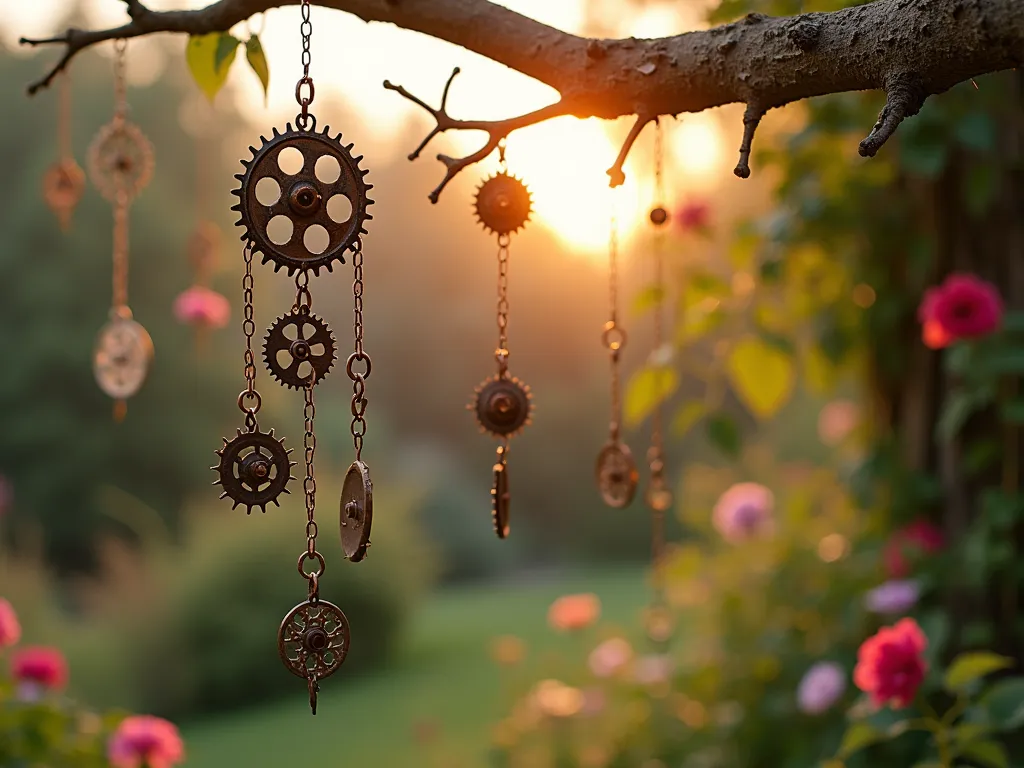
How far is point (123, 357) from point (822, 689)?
1.64 m

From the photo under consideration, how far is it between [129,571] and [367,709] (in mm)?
1528

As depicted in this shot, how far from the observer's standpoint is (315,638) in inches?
50.6

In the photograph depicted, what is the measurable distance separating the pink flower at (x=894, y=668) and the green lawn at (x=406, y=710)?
93.4 inches

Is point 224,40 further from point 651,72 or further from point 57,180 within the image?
point 57,180

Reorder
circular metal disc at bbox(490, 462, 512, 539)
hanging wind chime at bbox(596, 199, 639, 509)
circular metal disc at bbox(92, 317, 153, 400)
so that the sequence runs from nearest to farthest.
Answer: circular metal disc at bbox(490, 462, 512, 539) < hanging wind chime at bbox(596, 199, 639, 509) < circular metal disc at bbox(92, 317, 153, 400)

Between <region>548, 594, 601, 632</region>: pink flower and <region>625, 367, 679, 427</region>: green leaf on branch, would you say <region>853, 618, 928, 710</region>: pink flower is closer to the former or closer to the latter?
<region>625, 367, 679, 427</region>: green leaf on branch

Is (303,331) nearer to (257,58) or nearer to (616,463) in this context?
(257,58)

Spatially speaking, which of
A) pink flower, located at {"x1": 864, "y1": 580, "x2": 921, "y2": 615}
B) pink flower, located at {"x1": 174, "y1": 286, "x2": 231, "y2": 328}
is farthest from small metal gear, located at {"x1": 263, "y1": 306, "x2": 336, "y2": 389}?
pink flower, located at {"x1": 174, "y1": 286, "x2": 231, "y2": 328}

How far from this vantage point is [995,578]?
2564mm

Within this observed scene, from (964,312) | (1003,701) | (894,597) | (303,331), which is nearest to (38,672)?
(303,331)

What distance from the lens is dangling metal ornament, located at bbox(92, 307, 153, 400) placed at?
2174mm

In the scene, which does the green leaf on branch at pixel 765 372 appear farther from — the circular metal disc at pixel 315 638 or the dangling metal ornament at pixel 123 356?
the circular metal disc at pixel 315 638

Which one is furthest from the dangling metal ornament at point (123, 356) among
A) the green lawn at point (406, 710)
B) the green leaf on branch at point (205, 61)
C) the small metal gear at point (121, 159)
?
the green lawn at point (406, 710)

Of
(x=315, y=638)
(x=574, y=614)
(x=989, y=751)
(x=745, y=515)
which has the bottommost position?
(x=574, y=614)
